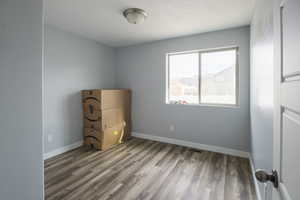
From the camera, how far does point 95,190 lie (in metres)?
1.77

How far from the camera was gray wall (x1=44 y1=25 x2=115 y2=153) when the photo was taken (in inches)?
102

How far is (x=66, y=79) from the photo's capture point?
2.85 metres

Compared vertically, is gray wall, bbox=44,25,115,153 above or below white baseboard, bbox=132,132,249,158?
above

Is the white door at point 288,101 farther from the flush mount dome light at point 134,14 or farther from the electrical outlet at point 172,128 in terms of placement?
the electrical outlet at point 172,128

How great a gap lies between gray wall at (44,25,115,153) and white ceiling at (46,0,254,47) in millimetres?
308

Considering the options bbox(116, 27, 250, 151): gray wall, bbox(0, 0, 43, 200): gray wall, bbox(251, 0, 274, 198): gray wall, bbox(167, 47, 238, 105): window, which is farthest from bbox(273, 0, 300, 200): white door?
bbox(167, 47, 238, 105): window

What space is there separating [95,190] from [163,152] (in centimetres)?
147

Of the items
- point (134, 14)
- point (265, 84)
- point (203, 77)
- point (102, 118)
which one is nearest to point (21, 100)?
point (134, 14)

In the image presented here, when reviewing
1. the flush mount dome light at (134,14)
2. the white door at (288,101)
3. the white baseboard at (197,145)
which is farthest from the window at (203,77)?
the white door at (288,101)

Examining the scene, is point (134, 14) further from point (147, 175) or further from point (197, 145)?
point (197, 145)

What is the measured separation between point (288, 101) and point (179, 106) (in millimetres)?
2731

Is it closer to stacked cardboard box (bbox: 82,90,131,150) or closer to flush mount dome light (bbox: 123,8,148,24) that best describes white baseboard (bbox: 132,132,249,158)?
stacked cardboard box (bbox: 82,90,131,150)

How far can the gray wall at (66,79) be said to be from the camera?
2596 millimetres

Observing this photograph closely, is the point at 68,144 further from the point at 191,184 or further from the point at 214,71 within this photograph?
the point at 214,71
